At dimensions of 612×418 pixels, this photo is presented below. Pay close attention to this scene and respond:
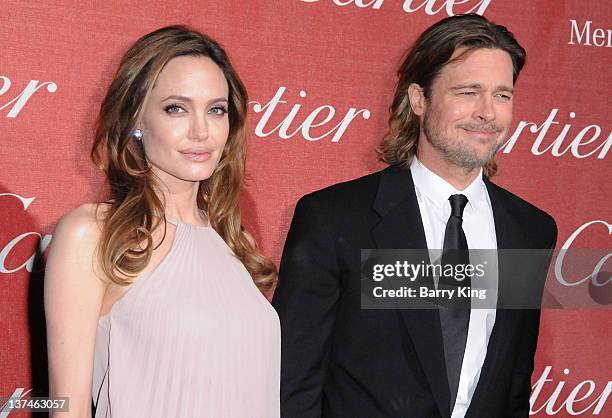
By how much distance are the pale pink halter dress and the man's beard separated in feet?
2.85

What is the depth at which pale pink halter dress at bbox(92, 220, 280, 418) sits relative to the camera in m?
2.20

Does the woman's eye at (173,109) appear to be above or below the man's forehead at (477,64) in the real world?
below

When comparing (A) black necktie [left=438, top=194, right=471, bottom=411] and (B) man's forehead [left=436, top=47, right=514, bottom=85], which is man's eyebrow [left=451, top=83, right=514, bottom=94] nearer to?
(B) man's forehead [left=436, top=47, right=514, bottom=85]

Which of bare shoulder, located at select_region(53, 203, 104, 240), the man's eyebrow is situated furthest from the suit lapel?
bare shoulder, located at select_region(53, 203, 104, 240)

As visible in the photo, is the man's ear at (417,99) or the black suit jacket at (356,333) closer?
the black suit jacket at (356,333)

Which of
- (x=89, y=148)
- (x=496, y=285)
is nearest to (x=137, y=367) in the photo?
(x=89, y=148)

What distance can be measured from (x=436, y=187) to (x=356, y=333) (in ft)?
1.87

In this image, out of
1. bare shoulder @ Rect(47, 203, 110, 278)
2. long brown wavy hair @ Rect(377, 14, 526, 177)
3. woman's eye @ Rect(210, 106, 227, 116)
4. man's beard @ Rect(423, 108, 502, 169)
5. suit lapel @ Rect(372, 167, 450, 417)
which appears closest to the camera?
bare shoulder @ Rect(47, 203, 110, 278)

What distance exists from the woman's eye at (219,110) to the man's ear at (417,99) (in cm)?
79

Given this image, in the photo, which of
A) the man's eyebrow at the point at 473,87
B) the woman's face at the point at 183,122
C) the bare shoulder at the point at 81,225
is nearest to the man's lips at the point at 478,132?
the man's eyebrow at the point at 473,87

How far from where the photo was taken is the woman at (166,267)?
7.07 ft

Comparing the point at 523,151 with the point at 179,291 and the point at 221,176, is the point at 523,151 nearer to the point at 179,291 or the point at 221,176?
the point at 221,176

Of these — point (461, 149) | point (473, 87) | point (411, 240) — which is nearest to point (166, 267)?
point (411, 240)

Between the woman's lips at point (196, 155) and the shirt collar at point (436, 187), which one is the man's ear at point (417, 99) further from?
the woman's lips at point (196, 155)
